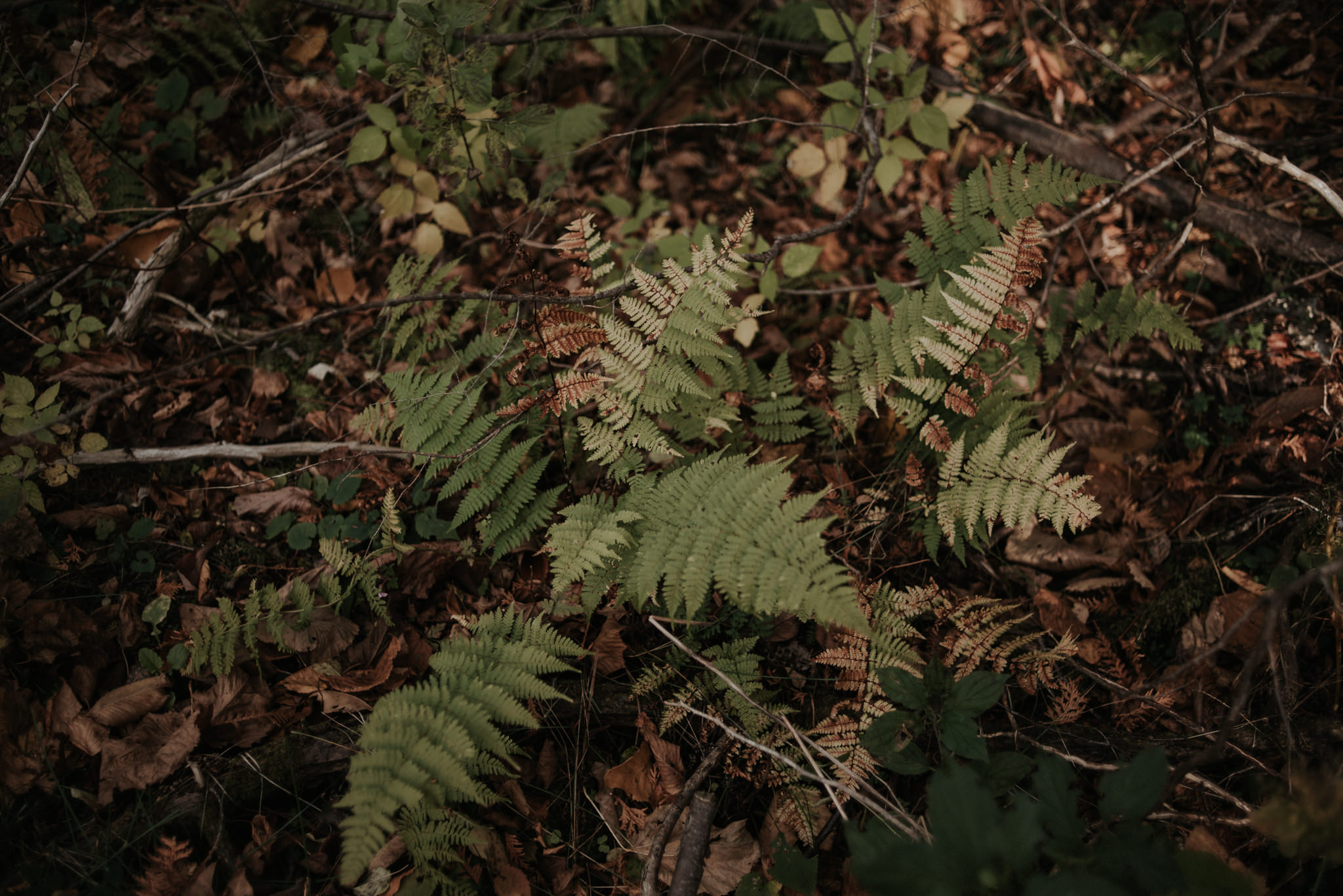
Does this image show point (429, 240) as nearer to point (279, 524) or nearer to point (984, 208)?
point (279, 524)

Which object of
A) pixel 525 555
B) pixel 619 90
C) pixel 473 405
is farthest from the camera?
pixel 619 90

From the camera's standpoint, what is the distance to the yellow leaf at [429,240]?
363 centimetres

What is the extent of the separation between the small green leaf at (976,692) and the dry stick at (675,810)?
840 millimetres

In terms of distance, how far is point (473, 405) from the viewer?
9.52ft

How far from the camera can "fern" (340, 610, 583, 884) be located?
1.94 meters

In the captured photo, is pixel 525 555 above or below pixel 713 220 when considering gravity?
below

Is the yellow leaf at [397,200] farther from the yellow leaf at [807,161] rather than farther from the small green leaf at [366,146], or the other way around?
the yellow leaf at [807,161]

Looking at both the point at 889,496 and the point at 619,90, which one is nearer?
the point at 889,496

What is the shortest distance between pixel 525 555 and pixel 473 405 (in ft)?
2.37

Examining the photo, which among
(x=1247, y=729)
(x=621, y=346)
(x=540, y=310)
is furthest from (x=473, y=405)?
(x=1247, y=729)

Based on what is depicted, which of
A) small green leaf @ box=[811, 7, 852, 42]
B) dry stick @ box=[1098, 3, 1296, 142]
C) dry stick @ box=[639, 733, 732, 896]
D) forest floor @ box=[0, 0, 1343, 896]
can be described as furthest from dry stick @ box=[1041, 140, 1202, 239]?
dry stick @ box=[639, 733, 732, 896]

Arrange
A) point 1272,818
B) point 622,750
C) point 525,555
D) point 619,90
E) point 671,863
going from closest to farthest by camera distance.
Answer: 1. point 1272,818
2. point 671,863
3. point 622,750
4. point 525,555
5. point 619,90

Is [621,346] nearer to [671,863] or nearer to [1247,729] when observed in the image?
[671,863]

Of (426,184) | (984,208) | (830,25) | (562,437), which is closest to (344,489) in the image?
(562,437)
